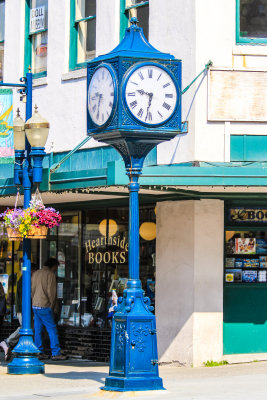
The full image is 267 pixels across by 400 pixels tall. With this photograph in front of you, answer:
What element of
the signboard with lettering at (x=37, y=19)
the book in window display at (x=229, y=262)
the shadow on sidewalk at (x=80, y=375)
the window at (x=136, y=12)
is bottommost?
the shadow on sidewalk at (x=80, y=375)

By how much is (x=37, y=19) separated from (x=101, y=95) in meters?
8.37

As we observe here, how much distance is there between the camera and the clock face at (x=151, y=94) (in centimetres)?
1238

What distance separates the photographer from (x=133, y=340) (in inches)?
480

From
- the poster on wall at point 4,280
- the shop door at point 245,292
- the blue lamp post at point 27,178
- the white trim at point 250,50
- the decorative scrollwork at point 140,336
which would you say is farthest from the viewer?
the poster on wall at point 4,280

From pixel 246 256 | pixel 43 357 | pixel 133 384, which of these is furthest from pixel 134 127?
pixel 43 357

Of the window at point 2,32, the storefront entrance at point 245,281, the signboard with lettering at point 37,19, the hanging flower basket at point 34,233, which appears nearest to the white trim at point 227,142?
the storefront entrance at point 245,281

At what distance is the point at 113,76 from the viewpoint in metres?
12.3

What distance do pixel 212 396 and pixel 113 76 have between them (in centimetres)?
430

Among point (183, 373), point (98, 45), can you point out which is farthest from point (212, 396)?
point (98, 45)

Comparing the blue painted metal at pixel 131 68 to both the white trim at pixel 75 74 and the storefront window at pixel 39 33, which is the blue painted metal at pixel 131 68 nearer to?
the white trim at pixel 75 74

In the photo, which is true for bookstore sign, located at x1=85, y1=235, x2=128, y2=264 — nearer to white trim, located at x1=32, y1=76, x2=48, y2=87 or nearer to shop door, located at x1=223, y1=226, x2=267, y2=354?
shop door, located at x1=223, y1=226, x2=267, y2=354

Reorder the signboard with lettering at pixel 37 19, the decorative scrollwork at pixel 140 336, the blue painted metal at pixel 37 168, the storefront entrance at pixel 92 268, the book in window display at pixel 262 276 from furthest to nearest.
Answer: the signboard with lettering at pixel 37 19 → the storefront entrance at pixel 92 268 → the book in window display at pixel 262 276 → the blue painted metal at pixel 37 168 → the decorative scrollwork at pixel 140 336

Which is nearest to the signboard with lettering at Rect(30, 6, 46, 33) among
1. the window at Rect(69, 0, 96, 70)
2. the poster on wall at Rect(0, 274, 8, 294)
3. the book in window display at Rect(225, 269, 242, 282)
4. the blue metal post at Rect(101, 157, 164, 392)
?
the window at Rect(69, 0, 96, 70)

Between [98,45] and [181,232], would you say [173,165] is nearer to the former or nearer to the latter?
[181,232]
